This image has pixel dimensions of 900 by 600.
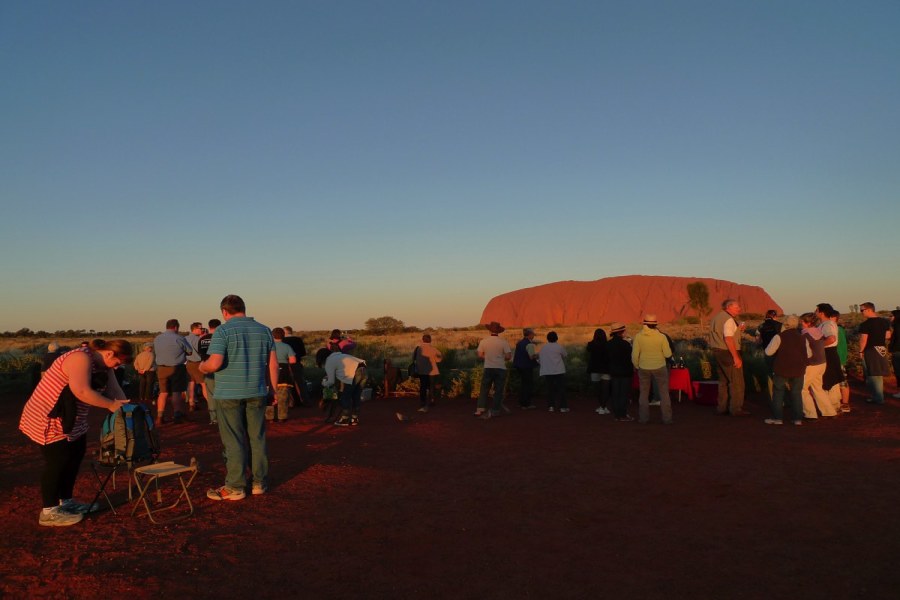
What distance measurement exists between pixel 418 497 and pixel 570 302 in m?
118

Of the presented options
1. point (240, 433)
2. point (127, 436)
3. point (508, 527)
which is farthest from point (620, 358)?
point (127, 436)

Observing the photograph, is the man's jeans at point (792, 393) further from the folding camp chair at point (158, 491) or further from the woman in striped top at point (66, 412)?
the woman in striped top at point (66, 412)

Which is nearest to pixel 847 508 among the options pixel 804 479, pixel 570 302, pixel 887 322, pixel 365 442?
pixel 804 479

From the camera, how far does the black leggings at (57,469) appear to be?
5.50 meters

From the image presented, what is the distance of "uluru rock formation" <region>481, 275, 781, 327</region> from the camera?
112219mm

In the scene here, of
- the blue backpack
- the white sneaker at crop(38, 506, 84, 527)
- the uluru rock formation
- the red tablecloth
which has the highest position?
the uluru rock formation

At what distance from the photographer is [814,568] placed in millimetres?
4367

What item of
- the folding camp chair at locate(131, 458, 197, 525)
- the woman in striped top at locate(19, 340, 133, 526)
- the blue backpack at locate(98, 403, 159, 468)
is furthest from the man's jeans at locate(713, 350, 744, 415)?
the woman in striped top at locate(19, 340, 133, 526)

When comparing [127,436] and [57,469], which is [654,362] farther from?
[57,469]

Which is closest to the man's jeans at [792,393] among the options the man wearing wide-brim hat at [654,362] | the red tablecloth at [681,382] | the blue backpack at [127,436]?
the man wearing wide-brim hat at [654,362]

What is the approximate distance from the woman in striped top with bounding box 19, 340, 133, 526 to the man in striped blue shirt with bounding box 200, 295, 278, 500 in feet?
2.66

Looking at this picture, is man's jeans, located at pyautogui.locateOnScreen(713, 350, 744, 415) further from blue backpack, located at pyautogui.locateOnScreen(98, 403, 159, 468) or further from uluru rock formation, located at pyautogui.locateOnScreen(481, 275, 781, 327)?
uluru rock formation, located at pyautogui.locateOnScreen(481, 275, 781, 327)

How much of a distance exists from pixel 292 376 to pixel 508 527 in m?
8.30

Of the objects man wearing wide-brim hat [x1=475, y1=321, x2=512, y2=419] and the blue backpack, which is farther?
man wearing wide-brim hat [x1=475, y1=321, x2=512, y2=419]
